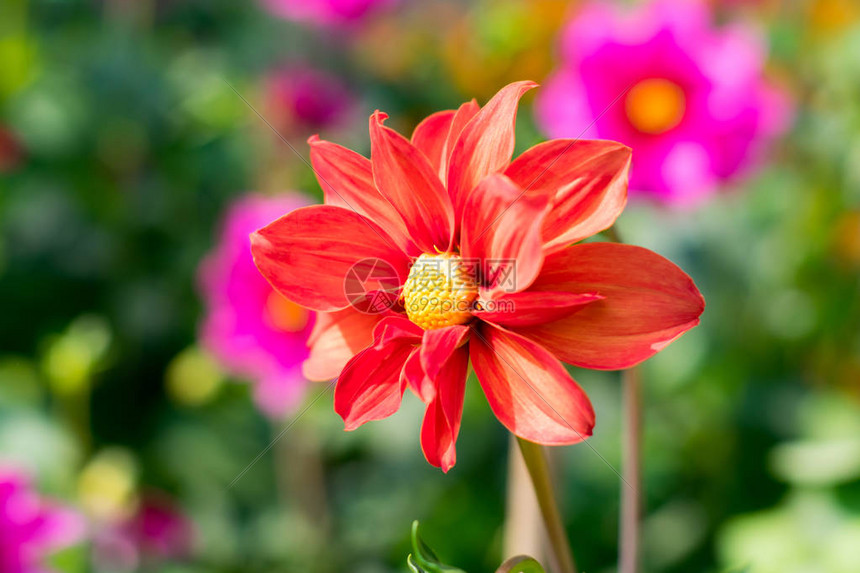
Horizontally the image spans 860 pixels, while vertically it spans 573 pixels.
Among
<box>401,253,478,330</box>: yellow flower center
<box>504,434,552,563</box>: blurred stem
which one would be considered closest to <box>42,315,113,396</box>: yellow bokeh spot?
<box>504,434,552,563</box>: blurred stem

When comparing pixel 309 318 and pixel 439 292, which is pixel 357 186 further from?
pixel 309 318

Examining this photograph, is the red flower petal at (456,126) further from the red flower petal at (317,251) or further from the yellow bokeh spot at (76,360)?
the yellow bokeh spot at (76,360)

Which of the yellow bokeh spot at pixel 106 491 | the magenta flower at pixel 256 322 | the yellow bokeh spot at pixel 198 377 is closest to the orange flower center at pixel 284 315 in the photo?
the magenta flower at pixel 256 322

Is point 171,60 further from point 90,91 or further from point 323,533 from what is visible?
point 323,533

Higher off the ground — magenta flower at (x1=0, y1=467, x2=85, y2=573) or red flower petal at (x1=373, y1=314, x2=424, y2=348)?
red flower petal at (x1=373, y1=314, x2=424, y2=348)

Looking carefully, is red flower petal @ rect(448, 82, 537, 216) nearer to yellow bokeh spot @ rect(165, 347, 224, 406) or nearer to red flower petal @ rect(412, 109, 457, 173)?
red flower petal @ rect(412, 109, 457, 173)
